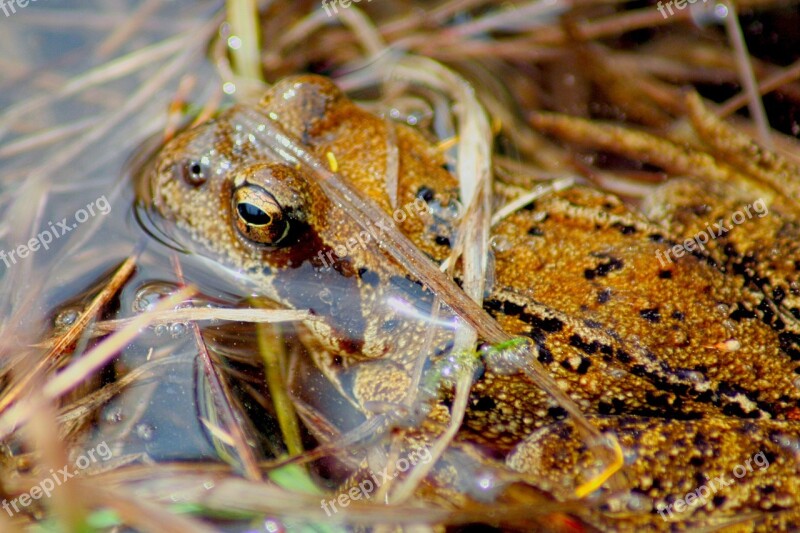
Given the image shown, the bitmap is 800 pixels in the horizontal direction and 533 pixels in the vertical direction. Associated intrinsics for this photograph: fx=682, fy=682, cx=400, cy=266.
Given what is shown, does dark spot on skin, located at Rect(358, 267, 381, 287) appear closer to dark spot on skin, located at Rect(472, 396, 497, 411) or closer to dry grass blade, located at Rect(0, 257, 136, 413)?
dark spot on skin, located at Rect(472, 396, 497, 411)

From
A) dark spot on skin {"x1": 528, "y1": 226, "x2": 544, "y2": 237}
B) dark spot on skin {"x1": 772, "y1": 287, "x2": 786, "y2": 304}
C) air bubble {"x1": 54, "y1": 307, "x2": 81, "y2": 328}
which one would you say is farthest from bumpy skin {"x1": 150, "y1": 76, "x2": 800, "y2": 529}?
air bubble {"x1": 54, "y1": 307, "x2": 81, "y2": 328}

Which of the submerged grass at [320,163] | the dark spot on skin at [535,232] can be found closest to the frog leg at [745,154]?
the submerged grass at [320,163]

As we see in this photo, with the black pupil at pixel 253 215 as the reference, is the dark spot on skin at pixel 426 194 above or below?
below

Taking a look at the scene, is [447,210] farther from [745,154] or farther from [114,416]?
[745,154]

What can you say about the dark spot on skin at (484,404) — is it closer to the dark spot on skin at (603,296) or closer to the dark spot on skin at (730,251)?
the dark spot on skin at (603,296)

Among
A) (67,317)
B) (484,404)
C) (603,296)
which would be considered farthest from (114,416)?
(603,296)

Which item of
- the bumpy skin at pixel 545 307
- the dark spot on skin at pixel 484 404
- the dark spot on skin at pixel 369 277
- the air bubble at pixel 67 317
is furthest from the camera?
the air bubble at pixel 67 317

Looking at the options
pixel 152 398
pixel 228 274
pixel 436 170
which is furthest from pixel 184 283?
pixel 436 170
